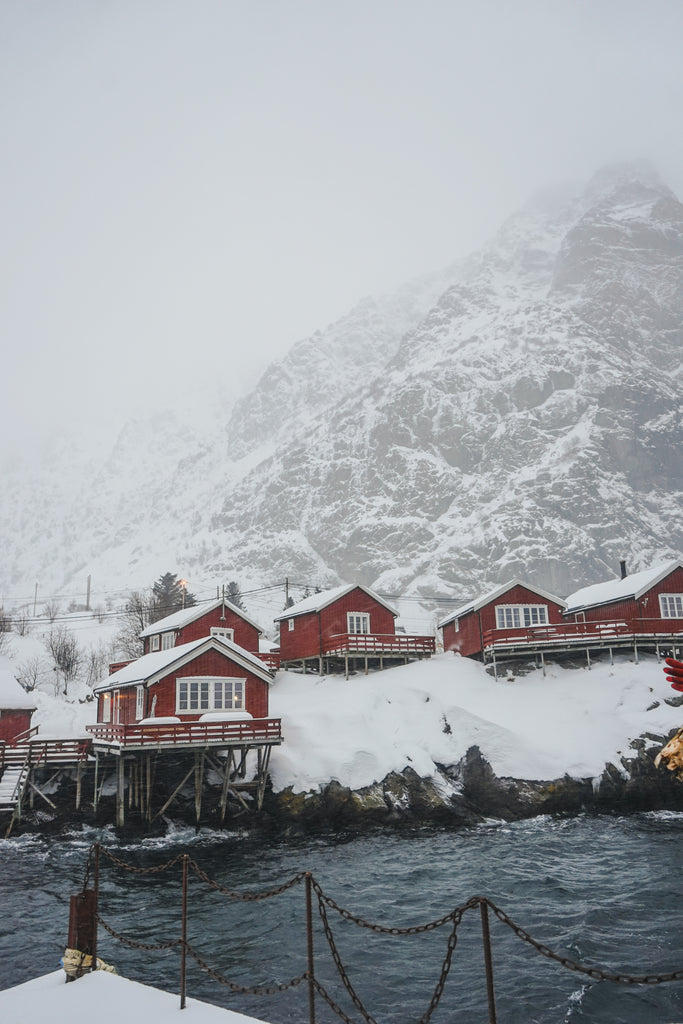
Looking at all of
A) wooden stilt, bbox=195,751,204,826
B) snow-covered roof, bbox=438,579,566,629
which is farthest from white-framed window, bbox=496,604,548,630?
wooden stilt, bbox=195,751,204,826

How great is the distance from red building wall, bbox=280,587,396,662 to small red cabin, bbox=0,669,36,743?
19.8 meters

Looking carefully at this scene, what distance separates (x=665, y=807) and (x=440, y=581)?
160619 mm

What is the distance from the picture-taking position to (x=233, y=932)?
828 inches

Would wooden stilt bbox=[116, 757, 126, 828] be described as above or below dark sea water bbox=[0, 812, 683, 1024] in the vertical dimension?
above

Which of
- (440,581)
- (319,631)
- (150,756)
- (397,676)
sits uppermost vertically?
(440,581)

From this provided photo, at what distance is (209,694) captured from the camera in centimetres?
4016

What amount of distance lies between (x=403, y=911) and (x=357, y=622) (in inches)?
1302

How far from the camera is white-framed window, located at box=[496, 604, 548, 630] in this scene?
52.2 metres

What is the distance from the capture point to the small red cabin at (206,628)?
5100cm

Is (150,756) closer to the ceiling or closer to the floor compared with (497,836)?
closer to the ceiling

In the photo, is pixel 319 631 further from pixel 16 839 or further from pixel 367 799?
pixel 16 839

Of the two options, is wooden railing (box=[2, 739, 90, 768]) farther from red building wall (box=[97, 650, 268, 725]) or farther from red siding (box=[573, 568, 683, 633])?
red siding (box=[573, 568, 683, 633])

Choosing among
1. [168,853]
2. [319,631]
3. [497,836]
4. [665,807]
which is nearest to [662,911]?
[497,836]

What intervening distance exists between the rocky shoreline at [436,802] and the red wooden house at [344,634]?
14.5m
